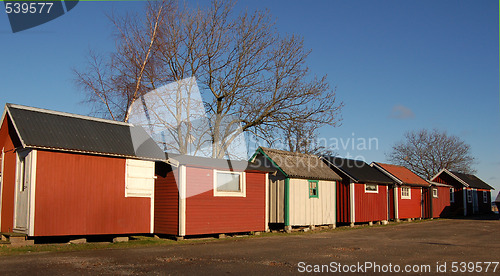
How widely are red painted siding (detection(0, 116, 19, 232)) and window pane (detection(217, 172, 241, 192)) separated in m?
7.89

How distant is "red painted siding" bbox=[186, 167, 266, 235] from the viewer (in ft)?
61.8

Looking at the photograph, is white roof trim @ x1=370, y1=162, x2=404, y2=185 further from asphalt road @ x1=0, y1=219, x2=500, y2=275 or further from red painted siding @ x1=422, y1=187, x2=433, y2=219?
asphalt road @ x1=0, y1=219, x2=500, y2=275

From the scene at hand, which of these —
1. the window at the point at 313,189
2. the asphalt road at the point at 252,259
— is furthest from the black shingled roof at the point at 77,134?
the window at the point at 313,189

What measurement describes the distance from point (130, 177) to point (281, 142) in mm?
14381

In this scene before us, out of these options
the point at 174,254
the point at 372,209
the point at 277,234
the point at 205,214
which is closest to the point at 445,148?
the point at 372,209

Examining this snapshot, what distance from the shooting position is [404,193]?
3584 cm

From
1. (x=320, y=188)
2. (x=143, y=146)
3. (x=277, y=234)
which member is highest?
(x=143, y=146)

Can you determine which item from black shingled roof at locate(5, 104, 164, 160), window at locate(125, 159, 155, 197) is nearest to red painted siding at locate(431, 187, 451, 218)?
window at locate(125, 159, 155, 197)

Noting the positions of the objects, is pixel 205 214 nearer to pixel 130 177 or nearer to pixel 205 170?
pixel 205 170

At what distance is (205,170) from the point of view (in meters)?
19.5

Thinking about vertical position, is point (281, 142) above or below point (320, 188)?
above

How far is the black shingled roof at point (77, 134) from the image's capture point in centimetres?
1578

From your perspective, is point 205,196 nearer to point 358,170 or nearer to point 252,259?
point 252,259

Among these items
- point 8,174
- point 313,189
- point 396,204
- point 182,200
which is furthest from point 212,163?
point 396,204
